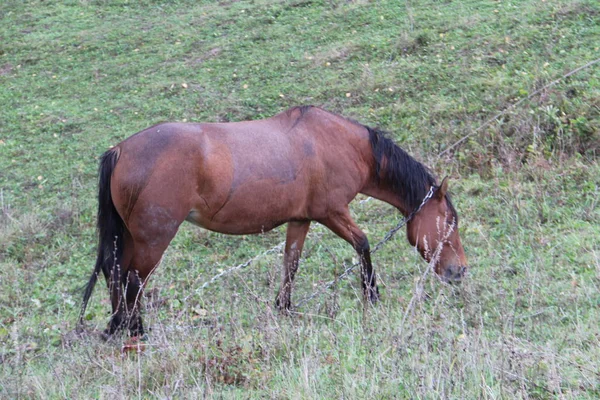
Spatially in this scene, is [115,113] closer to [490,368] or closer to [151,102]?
[151,102]

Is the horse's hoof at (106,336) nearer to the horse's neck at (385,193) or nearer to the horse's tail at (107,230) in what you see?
the horse's tail at (107,230)

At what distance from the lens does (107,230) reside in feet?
18.0

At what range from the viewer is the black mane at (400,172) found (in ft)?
20.5

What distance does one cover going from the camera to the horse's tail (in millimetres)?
5359

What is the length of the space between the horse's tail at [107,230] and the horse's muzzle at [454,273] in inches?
107

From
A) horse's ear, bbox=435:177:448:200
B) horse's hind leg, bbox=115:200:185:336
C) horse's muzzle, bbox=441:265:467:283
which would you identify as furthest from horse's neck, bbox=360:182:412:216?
horse's hind leg, bbox=115:200:185:336

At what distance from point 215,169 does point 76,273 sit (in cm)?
255

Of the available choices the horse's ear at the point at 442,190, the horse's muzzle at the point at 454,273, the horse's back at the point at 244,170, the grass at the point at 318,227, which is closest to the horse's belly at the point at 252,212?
the horse's back at the point at 244,170

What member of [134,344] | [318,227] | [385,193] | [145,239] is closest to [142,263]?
[145,239]

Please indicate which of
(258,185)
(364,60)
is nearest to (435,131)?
(364,60)

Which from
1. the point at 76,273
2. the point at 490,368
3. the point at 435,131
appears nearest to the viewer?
the point at 490,368

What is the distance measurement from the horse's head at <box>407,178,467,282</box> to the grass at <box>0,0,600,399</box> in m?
0.24

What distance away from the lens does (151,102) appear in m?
11.7

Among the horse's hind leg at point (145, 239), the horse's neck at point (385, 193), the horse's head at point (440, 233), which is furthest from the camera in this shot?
the horse's neck at point (385, 193)
